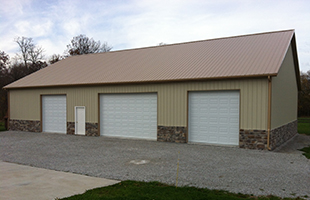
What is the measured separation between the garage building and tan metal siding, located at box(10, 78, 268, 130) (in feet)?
0.13

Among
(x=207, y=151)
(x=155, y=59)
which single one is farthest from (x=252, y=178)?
(x=155, y=59)

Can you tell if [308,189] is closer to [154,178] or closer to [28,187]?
[154,178]

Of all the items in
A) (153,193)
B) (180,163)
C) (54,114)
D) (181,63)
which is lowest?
(180,163)

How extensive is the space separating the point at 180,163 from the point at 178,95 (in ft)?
15.6

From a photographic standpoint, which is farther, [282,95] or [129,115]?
[129,115]

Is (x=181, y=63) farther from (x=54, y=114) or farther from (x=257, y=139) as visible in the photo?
(x=54, y=114)

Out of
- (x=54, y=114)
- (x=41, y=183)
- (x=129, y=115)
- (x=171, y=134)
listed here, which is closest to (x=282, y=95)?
(x=171, y=134)

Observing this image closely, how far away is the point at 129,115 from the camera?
46.4ft

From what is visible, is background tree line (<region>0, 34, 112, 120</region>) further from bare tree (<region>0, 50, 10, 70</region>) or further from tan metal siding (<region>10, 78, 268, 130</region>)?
tan metal siding (<region>10, 78, 268, 130</region>)

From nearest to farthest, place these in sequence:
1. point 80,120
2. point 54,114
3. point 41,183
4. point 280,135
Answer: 1. point 41,183
2. point 280,135
3. point 80,120
4. point 54,114

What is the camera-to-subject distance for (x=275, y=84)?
11.3 metres

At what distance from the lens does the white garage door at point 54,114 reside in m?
16.4

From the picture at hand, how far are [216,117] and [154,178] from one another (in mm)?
5953

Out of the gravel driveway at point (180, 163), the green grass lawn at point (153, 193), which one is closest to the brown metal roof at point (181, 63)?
the gravel driveway at point (180, 163)
